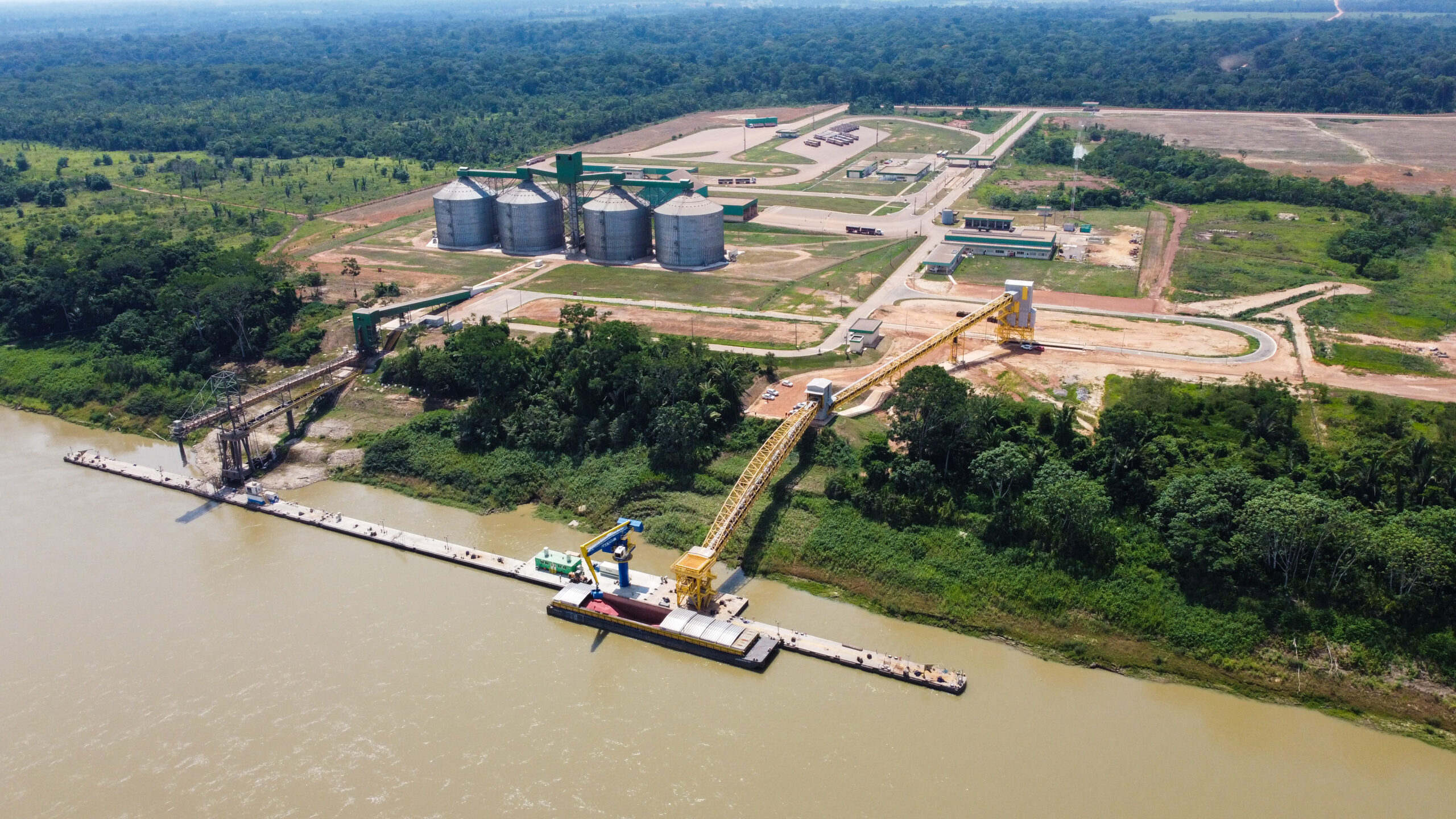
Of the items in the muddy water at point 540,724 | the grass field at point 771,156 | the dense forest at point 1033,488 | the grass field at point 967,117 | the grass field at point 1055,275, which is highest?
the grass field at point 967,117

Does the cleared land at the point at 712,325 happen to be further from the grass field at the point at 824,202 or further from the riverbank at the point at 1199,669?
the grass field at the point at 824,202

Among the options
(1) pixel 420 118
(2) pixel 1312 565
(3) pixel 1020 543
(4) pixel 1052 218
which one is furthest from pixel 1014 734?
(1) pixel 420 118

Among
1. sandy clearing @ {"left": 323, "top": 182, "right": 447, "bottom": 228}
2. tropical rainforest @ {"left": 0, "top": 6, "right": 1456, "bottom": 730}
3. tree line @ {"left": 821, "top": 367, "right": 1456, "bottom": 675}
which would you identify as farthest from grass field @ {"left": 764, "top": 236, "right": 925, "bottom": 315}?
sandy clearing @ {"left": 323, "top": 182, "right": 447, "bottom": 228}

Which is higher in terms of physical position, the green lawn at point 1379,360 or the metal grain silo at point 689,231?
the metal grain silo at point 689,231

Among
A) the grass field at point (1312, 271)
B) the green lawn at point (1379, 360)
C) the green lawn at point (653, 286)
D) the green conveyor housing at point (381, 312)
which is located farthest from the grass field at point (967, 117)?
the green conveyor housing at point (381, 312)

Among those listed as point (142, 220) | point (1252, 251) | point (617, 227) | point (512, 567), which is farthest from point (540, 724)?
point (142, 220)

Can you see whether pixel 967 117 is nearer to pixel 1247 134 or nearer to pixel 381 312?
pixel 1247 134
